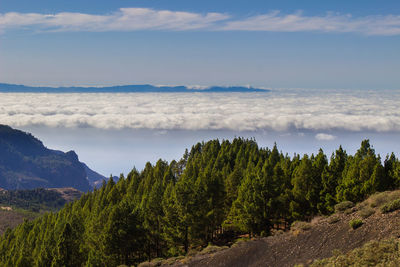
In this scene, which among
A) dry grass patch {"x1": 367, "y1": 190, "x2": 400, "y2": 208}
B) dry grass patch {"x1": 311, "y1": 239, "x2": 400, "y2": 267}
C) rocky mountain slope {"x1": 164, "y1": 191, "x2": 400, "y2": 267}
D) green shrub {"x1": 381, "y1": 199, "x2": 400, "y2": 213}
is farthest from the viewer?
dry grass patch {"x1": 367, "y1": 190, "x2": 400, "y2": 208}

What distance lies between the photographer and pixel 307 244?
33.2m

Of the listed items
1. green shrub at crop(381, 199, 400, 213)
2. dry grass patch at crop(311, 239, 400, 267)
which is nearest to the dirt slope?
green shrub at crop(381, 199, 400, 213)

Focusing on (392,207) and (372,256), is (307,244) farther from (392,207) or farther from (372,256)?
(392,207)

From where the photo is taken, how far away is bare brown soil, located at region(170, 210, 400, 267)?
3044cm

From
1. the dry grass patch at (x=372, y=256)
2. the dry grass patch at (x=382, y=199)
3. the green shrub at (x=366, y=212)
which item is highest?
the dry grass patch at (x=382, y=199)

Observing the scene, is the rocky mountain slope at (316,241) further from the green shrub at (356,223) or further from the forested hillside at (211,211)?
the forested hillside at (211,211)

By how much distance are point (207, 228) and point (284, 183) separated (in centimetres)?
1451

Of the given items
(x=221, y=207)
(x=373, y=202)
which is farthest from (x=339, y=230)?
(x=221, y=207)

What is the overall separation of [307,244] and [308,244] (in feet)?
0.31

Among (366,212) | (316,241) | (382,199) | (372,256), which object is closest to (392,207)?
(366,212)

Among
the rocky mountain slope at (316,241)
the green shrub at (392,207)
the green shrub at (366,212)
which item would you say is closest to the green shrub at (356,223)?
the rocky mountain slope at (316,241)

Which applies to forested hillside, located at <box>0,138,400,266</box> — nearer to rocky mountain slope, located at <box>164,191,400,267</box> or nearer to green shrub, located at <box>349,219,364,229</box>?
rocky mountain slope, located at <box>164,191,400,267</box>

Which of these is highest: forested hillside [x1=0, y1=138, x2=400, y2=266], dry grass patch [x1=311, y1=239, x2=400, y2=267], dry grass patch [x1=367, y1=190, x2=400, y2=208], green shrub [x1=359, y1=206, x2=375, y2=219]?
dry grass patch [x1=367, y1=190, x2=400, y2=208]

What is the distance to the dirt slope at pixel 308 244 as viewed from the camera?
30.5 metres
